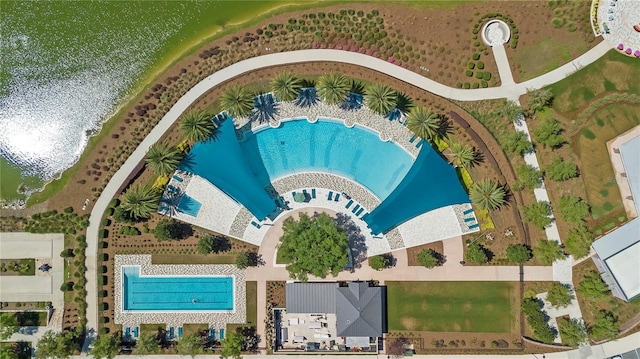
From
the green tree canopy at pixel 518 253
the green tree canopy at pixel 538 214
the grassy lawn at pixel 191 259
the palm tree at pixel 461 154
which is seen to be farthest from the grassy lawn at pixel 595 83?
the grassy lawn at pixel 191 259

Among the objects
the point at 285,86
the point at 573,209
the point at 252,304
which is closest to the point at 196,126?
the point at 285,86

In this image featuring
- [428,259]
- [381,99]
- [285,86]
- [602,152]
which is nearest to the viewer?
[381,99]

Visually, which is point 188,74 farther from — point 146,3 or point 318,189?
point 318,189

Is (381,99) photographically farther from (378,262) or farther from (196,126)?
(196,126)

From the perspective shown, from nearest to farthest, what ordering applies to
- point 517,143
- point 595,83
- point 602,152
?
1. point 517,143
2. point 602,152
3. point 595,83

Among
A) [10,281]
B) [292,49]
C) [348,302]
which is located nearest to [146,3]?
[292,49]

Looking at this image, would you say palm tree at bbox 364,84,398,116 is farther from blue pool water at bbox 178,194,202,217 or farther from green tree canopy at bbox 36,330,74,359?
green tree canopy at bbox 36,330,74,359

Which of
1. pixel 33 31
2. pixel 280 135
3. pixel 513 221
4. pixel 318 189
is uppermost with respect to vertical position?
pixel 33 31

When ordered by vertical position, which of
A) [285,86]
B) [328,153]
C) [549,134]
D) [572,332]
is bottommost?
[572,332]
